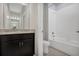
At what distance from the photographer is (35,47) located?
1.75 meters

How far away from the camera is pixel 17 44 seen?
5.27 ft

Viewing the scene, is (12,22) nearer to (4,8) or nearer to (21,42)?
(4,8)

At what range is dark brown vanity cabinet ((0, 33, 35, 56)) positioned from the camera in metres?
1.50

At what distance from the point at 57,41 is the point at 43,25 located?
611 millimetres

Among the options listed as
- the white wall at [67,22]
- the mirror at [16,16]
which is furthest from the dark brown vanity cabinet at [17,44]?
the white wall at [67,22]

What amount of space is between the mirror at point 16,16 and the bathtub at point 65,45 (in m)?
0.75

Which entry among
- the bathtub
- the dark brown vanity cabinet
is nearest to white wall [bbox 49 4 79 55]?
the bathtub

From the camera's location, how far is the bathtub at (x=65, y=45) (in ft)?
5.48

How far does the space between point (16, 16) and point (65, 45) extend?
52.0 inches

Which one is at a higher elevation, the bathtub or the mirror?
the mirror

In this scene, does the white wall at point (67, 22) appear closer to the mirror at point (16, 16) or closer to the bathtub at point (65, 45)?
the bathtub at point (65, 45)

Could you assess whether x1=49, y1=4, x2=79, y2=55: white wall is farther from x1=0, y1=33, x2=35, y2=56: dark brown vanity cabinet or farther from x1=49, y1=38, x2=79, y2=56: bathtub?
x1=0, y1=33, x2=35, y2=56: dark brown vanity cabinet

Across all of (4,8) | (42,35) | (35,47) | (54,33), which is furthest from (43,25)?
(4,8)

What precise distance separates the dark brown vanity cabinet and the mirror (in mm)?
237
